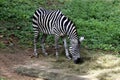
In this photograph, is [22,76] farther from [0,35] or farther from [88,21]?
[88,21]

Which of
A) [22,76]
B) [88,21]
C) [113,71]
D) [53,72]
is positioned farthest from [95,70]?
[88,21]

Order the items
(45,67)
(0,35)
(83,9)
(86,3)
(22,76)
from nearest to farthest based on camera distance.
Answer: (22,76) → (45,67) → (0,35) → (83,9) → (86,3)

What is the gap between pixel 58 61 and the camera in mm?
11703

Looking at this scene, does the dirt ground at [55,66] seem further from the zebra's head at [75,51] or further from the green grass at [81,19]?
the green grass at [81,19]

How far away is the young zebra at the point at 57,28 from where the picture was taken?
11.5 m

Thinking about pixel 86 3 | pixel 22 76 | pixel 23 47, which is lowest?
pixel 22 76

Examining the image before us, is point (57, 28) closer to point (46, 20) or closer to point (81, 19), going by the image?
point (46, 20)

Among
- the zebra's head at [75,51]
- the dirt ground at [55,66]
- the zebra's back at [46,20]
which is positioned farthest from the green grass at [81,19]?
the zebra's head at [75,51]

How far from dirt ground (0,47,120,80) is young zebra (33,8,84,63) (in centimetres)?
38

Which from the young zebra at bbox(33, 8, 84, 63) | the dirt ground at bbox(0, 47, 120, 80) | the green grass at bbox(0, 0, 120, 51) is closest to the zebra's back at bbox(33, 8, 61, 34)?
the young zebra at bbox(33, 8, 84, 63)

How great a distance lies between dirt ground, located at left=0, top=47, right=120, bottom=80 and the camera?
10.2m

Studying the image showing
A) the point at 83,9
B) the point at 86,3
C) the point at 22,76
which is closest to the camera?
the point at 22,76

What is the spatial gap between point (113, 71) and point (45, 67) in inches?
80.1

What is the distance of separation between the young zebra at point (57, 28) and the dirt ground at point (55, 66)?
0.38 m
